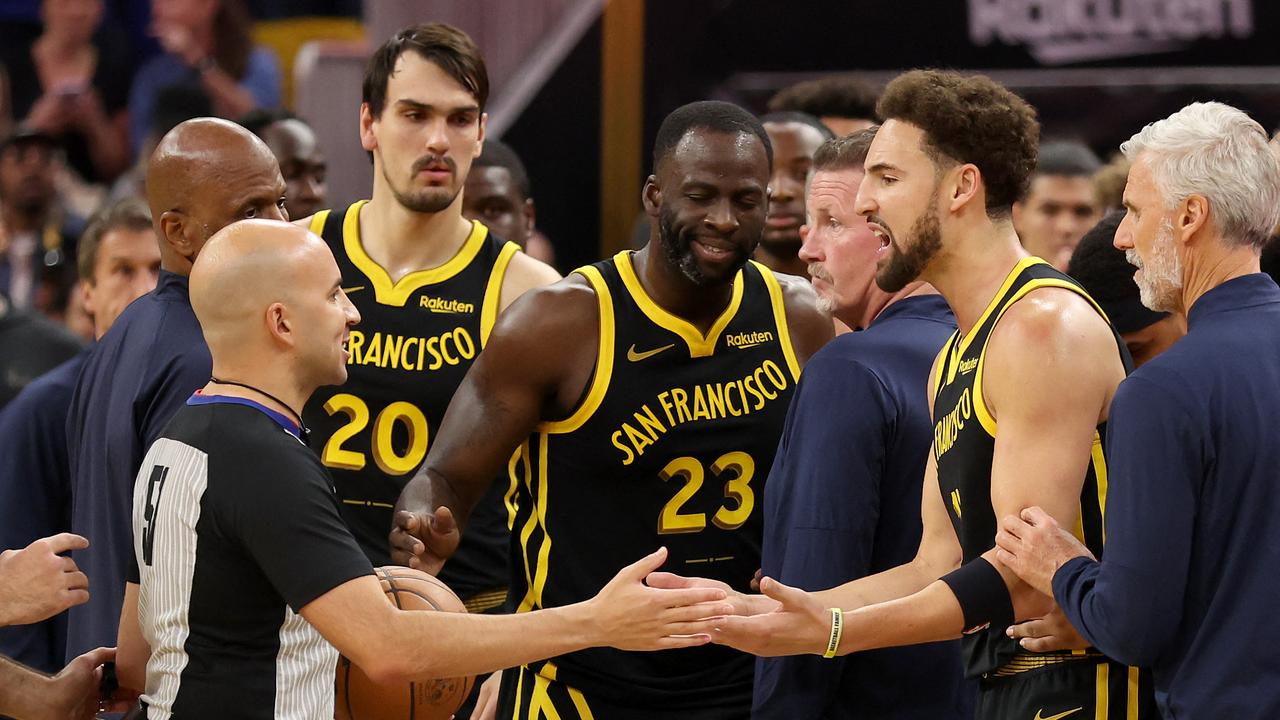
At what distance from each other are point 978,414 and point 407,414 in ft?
7.46

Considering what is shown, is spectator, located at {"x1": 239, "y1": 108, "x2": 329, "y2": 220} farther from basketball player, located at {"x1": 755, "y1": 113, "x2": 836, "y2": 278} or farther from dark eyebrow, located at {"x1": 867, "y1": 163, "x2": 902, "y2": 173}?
dark eyebrow, located at {"x1": 867, "y1": 163, "x2": 902, "y2": 173}

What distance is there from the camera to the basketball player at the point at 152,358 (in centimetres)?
443

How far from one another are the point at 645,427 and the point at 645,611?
123 cm

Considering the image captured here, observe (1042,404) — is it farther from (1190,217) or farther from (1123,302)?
(1123,302)

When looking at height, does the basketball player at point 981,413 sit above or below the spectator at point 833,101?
below

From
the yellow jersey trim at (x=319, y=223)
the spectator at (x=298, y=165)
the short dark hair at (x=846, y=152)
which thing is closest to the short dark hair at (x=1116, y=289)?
the short dark hair at (x=846, y=152)

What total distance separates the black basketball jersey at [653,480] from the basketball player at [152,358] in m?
1.08

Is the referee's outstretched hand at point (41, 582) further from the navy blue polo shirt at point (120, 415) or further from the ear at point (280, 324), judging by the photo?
the ear at point (280, 324)

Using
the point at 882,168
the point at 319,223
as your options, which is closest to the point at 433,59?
the point at 319,223

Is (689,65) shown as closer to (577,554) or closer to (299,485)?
(577,554)

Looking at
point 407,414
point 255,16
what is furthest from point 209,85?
point 407,414

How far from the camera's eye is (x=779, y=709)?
4.41 meters

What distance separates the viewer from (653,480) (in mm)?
4898

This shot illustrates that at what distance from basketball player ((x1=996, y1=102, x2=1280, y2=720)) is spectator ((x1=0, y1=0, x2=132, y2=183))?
10.3 metres
